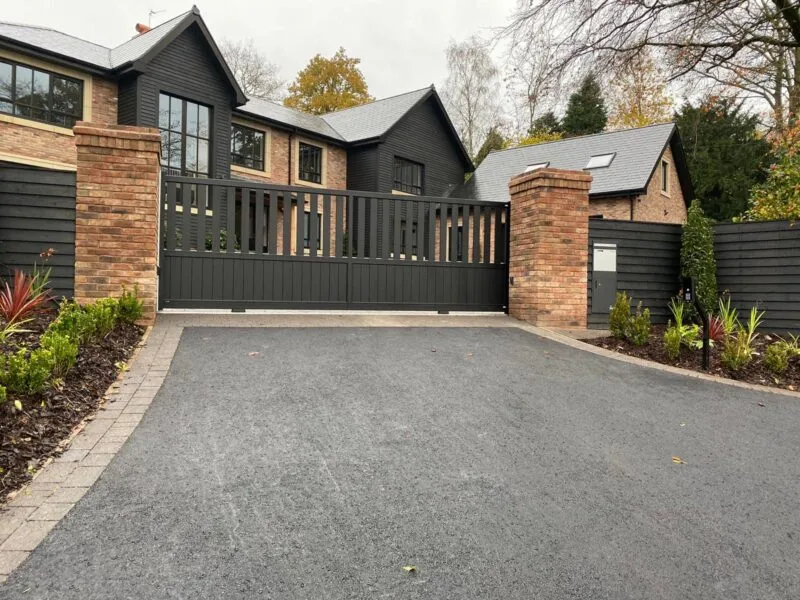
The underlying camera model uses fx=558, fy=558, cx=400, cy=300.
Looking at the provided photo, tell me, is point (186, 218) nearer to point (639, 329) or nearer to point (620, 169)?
point (639, 329)

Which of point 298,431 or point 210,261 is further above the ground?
point 210,261

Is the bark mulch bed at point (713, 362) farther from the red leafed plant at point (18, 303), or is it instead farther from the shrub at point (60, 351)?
the red leafed plant at point (18, 303)

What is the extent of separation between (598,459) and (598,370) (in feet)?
7.87

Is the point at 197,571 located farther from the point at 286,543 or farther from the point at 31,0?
the point at 31,0

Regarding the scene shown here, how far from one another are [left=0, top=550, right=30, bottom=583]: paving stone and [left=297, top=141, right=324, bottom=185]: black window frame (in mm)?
19537

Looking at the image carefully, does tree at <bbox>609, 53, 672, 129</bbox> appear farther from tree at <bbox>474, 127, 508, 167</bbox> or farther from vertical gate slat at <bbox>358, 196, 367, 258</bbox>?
vertical gate slat at <bbox>358, 196, 367, 258</bbox>

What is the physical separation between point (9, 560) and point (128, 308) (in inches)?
163

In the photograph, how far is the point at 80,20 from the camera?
140ft

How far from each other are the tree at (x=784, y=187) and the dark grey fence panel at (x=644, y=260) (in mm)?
3064

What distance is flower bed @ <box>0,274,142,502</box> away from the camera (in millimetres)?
3215

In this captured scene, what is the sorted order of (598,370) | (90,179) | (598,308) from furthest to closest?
(598,308) → (90,179) → (598,370)

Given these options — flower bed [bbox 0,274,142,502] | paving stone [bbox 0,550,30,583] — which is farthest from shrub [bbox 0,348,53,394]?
paving stone [bbox 0,550,30,583]

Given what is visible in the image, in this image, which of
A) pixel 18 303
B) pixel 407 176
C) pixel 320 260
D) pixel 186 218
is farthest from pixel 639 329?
pixel 407 176

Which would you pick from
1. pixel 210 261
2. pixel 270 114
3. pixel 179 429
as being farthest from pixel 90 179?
pixel 270 114
